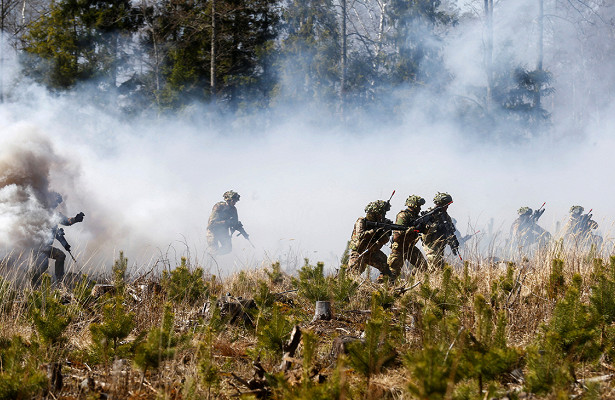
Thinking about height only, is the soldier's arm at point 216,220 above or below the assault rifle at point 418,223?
above

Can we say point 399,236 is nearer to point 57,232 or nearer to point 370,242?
point 370,242

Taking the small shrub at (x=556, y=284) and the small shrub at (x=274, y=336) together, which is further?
the small shrub at (x=556, y=284)

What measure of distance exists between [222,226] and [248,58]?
25.0 ft

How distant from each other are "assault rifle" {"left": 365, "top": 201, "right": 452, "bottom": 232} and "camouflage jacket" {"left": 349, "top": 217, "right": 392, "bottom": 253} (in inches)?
2.6

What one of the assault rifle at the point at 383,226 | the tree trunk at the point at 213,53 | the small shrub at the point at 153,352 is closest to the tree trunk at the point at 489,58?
the tree trunk at the point at 213,53

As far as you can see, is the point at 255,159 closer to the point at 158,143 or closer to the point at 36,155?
the point at 158,143

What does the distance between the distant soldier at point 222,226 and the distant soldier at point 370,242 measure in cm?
375

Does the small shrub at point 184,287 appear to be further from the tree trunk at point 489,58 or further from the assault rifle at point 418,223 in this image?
the tree trunk at point 489,58

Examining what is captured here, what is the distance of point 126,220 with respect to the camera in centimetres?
1381

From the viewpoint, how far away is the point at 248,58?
52.0 feet

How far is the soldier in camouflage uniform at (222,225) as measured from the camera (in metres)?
9.76

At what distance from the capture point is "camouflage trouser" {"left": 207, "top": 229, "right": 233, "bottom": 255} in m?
9.73

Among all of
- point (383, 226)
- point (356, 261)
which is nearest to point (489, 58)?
point (383, 226)

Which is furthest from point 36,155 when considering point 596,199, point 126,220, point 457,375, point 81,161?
point 596,199
